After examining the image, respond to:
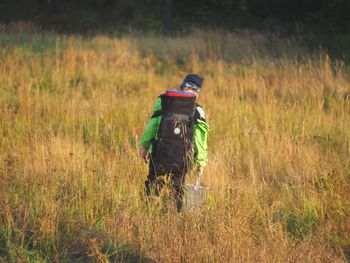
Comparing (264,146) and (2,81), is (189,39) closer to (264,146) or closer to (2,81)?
(2,81)

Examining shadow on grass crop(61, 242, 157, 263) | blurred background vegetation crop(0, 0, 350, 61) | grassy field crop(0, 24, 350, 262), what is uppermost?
blurred background vegetation crop(0, 0, 350, 61)

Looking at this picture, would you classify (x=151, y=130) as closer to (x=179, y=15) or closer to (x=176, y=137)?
(x=176, y=137)

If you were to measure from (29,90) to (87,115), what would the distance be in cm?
139

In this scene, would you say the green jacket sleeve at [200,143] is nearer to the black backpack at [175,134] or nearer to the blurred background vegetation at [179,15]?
the black backpack at [175,134]

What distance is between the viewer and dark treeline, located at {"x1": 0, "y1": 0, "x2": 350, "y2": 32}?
26125 mm

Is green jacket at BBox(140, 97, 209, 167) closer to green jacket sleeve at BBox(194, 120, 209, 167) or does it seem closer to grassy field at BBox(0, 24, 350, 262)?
green jacket sleeve at BBox(194, 120, 209, 167)

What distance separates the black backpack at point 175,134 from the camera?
478 centimetres

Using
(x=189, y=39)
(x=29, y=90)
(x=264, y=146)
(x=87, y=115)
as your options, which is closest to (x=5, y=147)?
(x=87, y=115)

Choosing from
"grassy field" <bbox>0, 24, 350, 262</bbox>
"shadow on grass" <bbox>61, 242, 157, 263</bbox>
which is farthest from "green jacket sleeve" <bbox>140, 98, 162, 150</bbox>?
"shadow on grass" <bbox>61, 242, 157, 263</bbox>

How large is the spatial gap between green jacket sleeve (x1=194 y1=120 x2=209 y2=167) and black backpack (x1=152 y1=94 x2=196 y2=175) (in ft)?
0.51

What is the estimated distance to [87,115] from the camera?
8062 mm

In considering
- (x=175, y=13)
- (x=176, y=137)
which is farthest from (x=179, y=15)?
(x=176, y=137)

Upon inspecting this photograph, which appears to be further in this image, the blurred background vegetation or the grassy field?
the blurred background vegetation

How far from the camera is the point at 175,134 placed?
480cm
